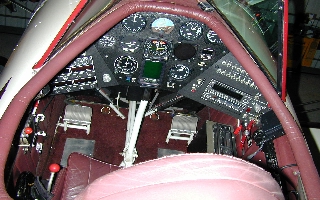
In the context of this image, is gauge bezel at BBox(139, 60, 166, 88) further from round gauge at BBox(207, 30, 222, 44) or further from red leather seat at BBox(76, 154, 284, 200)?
red leather seat at BBox(76, 154, 284, 200)

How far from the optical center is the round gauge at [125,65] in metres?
3.53

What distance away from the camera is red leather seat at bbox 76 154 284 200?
155cm

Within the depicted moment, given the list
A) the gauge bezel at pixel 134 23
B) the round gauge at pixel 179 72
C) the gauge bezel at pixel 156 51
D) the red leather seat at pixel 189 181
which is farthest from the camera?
the round gauge at pixel 179 72

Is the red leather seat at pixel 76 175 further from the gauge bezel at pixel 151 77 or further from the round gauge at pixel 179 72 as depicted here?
the round gauge at pixel 179 72

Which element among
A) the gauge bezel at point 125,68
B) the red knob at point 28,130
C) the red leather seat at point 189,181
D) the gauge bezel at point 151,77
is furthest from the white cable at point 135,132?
the red leather seat at point 189,181

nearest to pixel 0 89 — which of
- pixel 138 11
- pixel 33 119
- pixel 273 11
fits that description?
pixel 33 119

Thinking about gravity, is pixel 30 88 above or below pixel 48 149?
above

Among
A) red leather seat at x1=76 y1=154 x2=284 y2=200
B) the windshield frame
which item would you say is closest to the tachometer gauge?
the windshield frame

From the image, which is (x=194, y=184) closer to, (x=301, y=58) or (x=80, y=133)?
(x=80, y=133)

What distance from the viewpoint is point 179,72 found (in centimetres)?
369

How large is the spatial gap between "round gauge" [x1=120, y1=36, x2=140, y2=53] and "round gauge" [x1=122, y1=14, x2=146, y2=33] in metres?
0.11

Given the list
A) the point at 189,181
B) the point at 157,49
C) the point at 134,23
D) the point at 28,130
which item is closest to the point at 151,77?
the point at 157,49

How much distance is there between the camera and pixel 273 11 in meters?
3.08

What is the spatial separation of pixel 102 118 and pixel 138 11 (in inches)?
91.9
